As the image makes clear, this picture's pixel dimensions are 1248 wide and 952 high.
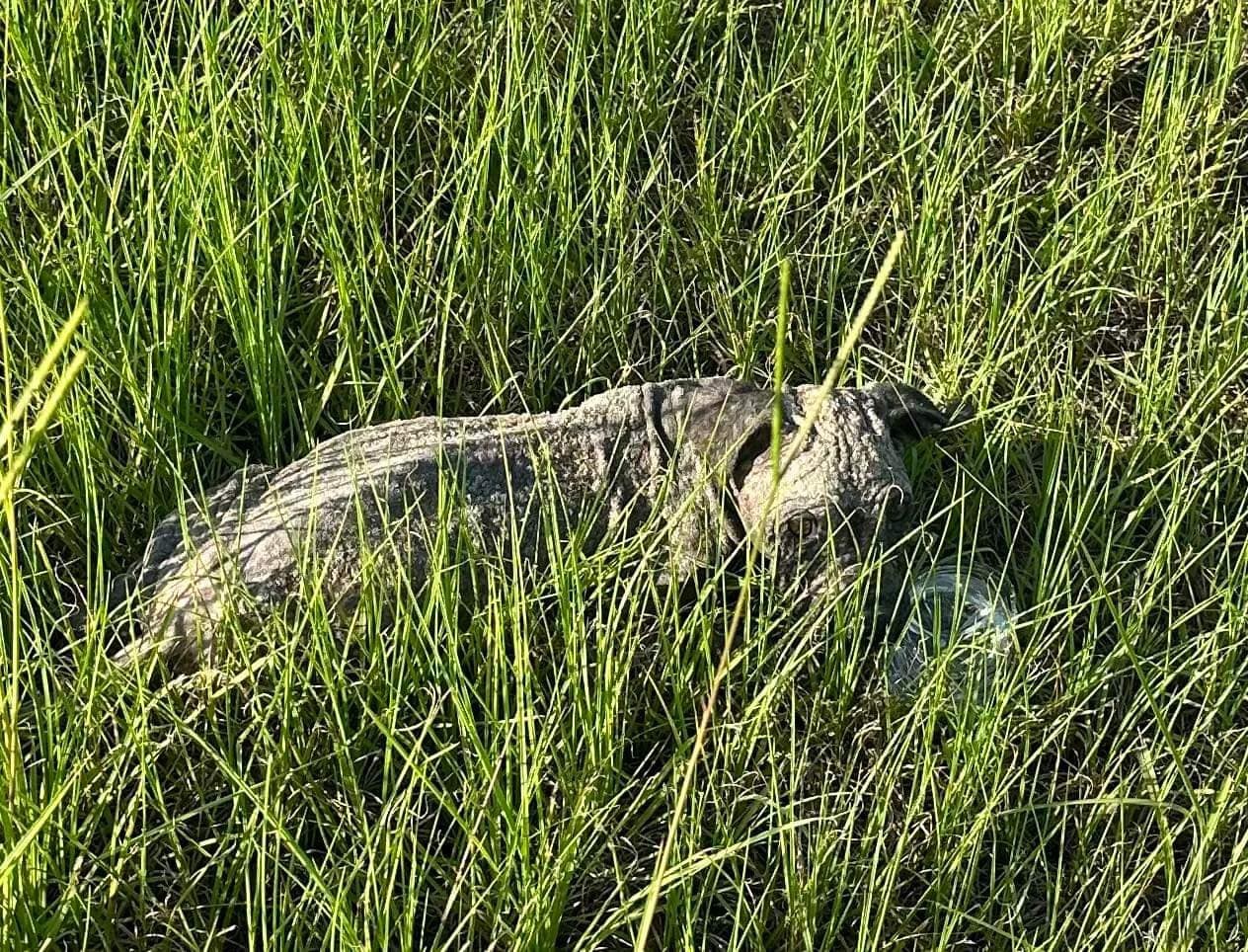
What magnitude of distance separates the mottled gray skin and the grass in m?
0.08

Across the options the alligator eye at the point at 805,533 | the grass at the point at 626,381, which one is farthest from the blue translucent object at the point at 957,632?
the alligator eye at the point at 805,533

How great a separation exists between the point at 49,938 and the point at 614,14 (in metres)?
1.82

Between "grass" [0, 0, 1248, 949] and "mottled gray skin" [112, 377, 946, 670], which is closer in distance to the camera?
"grass" [0, 0, 1248, 949]

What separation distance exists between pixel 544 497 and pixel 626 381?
1.30 feet

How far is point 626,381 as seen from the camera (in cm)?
212

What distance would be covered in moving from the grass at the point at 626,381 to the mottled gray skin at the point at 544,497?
3.0 inches

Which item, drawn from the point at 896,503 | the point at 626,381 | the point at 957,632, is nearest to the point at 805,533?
the point at 896,503

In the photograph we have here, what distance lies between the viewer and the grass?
1.52m

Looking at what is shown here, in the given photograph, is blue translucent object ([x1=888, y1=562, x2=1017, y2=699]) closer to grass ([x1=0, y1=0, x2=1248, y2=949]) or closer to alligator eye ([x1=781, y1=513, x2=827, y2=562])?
grass ([x1=0, y1=0, x2=1248, y2=949])

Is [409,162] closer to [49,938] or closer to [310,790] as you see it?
[310,790]

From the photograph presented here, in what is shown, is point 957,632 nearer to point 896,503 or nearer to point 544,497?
point 896,503

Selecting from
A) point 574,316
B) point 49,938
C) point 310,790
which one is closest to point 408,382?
point 574,316

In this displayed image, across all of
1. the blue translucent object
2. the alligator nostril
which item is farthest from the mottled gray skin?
the blue translucent object

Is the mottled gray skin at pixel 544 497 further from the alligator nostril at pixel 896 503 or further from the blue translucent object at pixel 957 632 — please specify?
the blue translucent object at pixel 957 632
